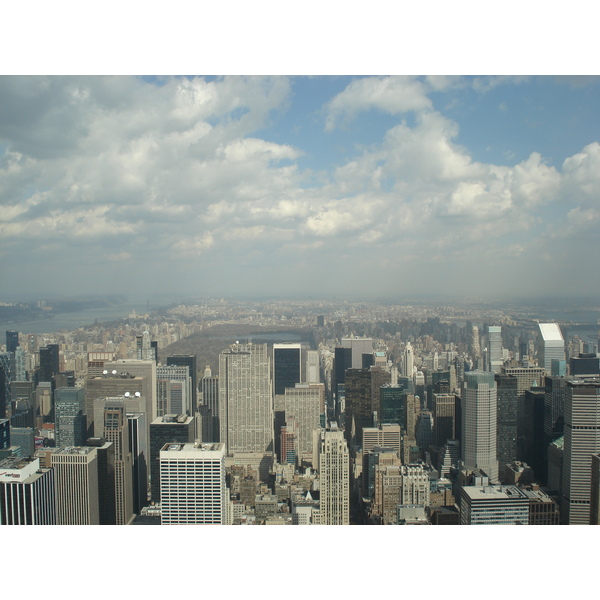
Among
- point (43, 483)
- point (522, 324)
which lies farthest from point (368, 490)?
point (43, 483)

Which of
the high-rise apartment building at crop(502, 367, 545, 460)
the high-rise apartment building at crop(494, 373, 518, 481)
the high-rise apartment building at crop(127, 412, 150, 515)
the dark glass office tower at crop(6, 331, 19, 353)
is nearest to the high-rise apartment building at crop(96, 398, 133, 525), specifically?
the high-rise apartment building at crop(127, 412, 150, 515)

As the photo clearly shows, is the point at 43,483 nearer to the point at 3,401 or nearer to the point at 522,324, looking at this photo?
the point at 3,401

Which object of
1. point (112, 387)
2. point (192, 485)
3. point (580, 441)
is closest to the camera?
point (192, 485)

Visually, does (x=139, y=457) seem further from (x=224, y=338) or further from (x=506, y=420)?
(x=506, y=420)

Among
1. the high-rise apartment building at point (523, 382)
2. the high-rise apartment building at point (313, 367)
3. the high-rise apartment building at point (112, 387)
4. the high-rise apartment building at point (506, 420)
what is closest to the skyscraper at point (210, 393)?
the high-rise apartment building at point (112, 387)

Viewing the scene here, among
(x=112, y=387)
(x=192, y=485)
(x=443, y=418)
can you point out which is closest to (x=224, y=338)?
(x=112, y=387)

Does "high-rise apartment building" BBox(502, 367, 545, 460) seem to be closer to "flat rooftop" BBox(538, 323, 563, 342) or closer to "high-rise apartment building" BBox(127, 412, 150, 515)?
"flat rooftop" BBox(538, 323, 563, 342)
